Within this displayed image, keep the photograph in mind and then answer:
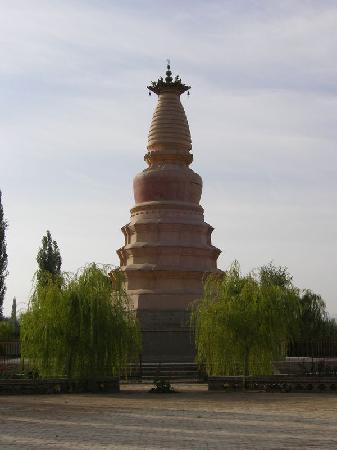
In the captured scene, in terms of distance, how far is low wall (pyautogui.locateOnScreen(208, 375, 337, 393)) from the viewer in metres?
24.2

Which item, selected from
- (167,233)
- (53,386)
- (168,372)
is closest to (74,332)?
(53,386)

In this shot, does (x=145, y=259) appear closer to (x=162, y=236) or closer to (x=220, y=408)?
(x=162, y=236)

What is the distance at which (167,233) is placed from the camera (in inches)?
1533

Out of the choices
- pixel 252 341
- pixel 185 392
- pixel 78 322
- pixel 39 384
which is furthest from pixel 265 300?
pixel 39 384

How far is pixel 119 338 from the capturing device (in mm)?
24891

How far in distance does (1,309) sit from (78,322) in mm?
23277

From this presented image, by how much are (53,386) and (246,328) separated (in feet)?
20.8

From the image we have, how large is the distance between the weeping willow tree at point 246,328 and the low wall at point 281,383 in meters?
0.72

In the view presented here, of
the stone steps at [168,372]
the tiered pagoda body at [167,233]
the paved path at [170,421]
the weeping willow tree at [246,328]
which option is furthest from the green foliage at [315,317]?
the paved path at [170,421]

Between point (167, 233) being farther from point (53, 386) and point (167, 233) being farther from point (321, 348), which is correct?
point (53, 386)

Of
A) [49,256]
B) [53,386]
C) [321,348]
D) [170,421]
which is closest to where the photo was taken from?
[170,421]

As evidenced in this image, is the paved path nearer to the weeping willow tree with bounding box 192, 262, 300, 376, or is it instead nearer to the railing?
the weeping willow tree with bounding box 192, 262, 300, 376

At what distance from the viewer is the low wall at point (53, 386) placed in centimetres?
2367

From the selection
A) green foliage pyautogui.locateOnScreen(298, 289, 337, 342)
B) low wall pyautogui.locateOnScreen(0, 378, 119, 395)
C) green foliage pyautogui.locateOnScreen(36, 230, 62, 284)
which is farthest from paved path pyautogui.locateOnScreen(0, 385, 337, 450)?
green foliage pyautogui.locateOnScreen(36, 230, 62, 284)
